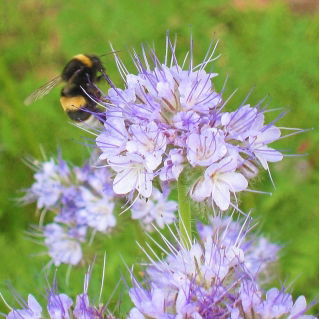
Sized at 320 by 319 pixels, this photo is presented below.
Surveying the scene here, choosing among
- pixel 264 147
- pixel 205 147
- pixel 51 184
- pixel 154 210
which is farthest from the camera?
pixel 51 184

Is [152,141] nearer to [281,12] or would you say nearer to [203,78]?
[203,78]

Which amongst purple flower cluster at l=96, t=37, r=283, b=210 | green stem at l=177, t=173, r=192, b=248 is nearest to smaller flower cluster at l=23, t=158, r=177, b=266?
green stem at l=177, t=173, r=192, b=248

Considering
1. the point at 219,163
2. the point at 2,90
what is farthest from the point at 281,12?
the point at 219,163

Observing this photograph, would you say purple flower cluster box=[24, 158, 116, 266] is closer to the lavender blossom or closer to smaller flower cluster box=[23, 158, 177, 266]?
smaller flower cluster box=[23, 158, 177, 266]

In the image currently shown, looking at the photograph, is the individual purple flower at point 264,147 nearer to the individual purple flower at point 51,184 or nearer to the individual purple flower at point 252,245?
the individual purple flower at point 252,245

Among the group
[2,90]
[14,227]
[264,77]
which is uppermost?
[2,90]

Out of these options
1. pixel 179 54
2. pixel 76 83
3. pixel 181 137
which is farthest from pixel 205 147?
pixel 179 54

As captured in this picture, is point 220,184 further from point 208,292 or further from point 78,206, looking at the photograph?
point 78,206
